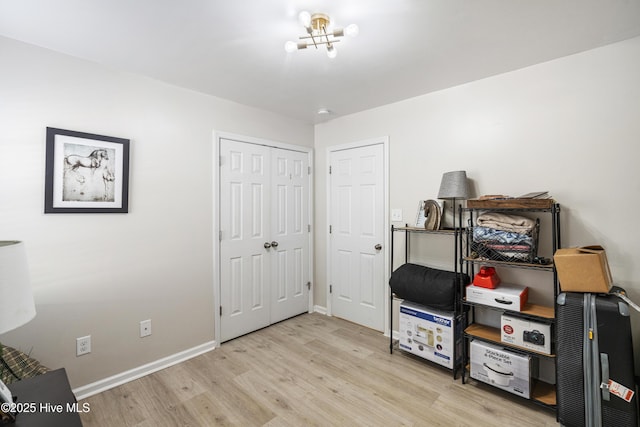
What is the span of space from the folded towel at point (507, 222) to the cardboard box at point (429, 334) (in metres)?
0.78

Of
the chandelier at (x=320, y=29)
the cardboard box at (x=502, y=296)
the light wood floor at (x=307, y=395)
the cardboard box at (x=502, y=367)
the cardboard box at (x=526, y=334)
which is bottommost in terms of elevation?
the light wood floor at (x=307, y=395)

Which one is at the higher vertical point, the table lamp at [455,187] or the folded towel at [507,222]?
the table lamp at [455,187]

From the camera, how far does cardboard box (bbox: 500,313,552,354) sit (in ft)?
6.40

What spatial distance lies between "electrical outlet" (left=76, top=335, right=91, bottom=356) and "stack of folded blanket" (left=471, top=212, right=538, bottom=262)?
9.48 feet

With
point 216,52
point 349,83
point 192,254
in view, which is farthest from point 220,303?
point 349,83

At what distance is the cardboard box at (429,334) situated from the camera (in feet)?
7.73

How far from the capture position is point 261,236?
3244 mm

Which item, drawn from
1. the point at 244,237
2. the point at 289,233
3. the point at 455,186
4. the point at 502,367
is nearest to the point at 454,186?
the point at 455,186

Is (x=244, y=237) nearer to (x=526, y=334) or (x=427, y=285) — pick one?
(x=427, y=285)

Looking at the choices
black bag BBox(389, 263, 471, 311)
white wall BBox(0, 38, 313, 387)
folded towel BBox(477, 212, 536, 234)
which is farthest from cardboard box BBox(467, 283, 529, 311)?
white wall BBox(0, 38, 313, 387)

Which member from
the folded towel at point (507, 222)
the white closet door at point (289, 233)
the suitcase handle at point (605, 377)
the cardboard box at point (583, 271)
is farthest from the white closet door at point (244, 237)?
the suitcase handle at point (605, 377)

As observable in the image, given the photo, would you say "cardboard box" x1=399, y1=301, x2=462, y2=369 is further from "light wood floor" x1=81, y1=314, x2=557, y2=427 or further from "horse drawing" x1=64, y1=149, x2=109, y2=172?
"horse drawing" x1=64, y1=149, x2=109, y2=172

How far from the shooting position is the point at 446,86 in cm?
262

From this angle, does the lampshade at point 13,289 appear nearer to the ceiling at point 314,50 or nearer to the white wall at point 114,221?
the white wall at point 114,221
